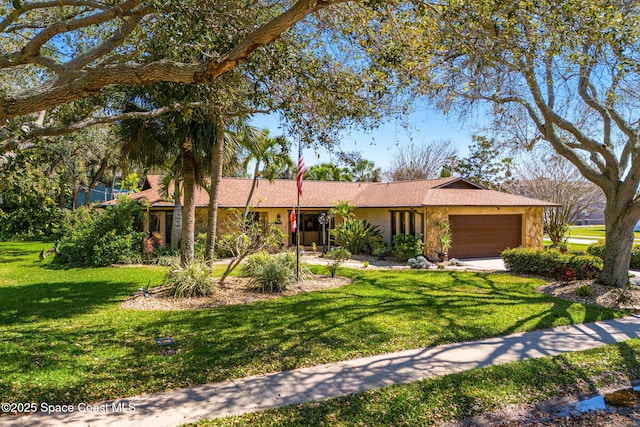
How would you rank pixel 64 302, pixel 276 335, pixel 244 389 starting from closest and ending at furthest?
pixel 244 389, pixel 276 335, pixel 64 302

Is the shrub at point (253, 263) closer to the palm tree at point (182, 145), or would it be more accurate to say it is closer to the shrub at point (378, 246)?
the palm tree at point (182, 145)

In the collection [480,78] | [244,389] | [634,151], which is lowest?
[244,389]

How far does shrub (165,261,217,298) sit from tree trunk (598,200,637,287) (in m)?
10.6

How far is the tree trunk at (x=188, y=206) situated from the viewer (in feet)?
40.1

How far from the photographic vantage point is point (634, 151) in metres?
11.2

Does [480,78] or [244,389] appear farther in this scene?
[480,78]

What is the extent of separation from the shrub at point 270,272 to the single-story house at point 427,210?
648 centimetres

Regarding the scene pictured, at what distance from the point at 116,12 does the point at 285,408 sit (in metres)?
6.35

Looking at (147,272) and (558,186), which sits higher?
(558,186)

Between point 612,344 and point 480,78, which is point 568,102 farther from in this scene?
point 612,344

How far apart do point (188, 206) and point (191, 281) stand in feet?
8.47

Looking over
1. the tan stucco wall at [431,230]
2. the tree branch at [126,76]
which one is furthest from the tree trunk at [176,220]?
the tree branch at [126,76]

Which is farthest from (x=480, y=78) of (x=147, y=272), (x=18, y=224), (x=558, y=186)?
(x=18, y=224)

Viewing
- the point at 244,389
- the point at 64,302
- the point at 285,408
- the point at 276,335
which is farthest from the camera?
the point at 64,302
